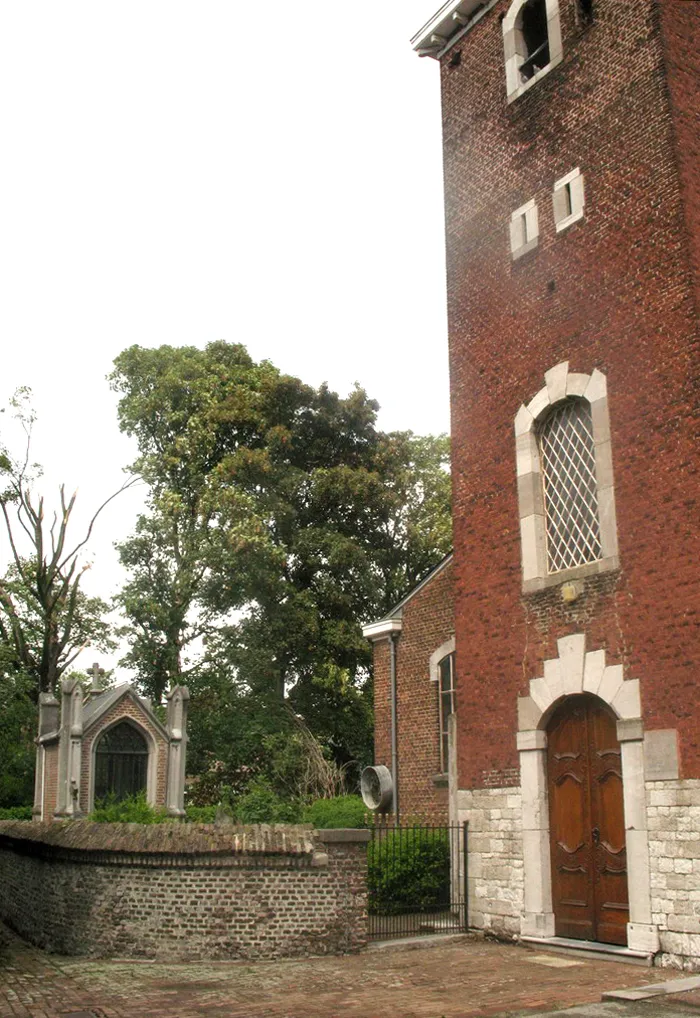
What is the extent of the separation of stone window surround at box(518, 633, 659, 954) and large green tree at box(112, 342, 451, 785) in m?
19.4

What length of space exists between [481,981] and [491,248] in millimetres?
10527

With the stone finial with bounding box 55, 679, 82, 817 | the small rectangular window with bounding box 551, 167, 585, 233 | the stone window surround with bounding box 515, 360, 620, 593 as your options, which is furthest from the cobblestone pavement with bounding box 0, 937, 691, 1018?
the stone finial with bounding box 55, 679, 82, 817

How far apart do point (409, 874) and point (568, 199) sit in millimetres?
10551

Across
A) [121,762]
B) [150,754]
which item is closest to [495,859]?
[150,754]

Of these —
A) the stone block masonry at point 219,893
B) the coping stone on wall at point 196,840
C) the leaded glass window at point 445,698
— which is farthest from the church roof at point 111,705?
the stone block masonry at point 219,893

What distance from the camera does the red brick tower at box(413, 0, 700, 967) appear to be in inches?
457

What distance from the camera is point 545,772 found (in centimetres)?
1318

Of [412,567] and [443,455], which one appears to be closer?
[412,567]

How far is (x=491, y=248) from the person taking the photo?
15648 mm

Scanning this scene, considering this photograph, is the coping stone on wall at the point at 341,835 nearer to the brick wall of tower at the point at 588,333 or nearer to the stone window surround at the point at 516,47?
the brick wall of tower at the point at 588,333

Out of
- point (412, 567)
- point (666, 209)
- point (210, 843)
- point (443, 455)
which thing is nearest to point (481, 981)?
point (210, 843)

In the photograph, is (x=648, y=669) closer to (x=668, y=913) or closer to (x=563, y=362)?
(x=668, y=913)

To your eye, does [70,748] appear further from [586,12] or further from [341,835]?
[586,12]

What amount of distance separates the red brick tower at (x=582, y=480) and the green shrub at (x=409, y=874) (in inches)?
75.7
